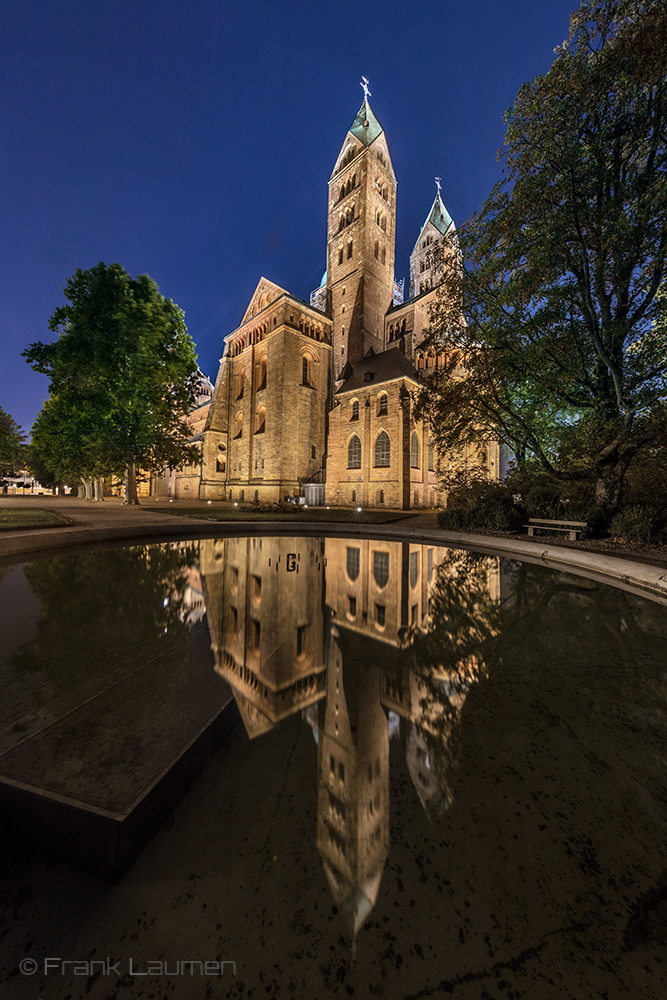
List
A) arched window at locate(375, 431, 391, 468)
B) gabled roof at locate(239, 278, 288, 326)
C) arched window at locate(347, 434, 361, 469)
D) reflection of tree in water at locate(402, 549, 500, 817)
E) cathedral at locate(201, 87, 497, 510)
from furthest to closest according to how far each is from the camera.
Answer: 1. gabled roof at locate(239, 278, 288, 326)
2. arched window at locate(347, 434, 361, 469)
3. cathedral at locate(201, 87, 497, 510)
4. arched window at locate(375, 431, 391, 468)
5. reflection of tree in water at locate(402, 549, 500, 817)

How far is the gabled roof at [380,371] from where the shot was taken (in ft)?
81.8

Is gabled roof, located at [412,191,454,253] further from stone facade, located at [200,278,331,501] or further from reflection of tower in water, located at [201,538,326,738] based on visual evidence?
reflection of tower in water, located at [201,538,326,738]

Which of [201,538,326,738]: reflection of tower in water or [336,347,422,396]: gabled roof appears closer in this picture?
[201,538,326,738]: reflection of tower in water

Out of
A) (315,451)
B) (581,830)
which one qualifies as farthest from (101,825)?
(315,451)

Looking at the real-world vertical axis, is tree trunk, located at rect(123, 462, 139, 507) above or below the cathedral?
below

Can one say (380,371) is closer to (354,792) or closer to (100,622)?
(100,622)

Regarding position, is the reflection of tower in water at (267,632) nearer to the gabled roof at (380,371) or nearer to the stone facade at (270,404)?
the gabled roof at (380,371)

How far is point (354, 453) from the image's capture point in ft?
88.5

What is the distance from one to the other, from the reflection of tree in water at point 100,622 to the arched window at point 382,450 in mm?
19689

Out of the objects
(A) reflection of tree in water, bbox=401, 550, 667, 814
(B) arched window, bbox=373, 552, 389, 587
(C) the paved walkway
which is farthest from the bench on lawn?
(B) arched window, bbox=373, 552, 389, 587

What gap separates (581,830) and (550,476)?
12949mm

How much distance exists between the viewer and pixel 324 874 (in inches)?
53.5

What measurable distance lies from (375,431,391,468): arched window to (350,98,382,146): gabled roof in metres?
30.0

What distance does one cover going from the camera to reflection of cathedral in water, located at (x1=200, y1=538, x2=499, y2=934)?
158 centimetres
